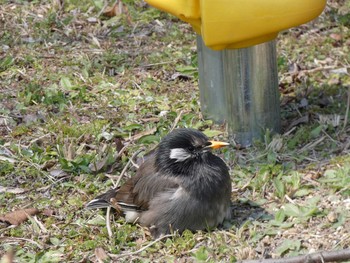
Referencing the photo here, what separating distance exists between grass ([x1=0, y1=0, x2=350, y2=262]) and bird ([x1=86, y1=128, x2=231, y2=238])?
0.34ft

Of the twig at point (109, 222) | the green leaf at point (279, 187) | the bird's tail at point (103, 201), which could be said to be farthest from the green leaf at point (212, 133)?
the twig at point (109, 222)

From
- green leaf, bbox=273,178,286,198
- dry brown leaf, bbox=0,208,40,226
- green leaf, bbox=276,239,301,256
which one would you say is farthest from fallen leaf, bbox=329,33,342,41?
dry brown leaf, bbox=0,208,40,226

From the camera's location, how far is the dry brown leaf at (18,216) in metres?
6.34

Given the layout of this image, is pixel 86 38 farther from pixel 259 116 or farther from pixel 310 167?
pixel 310 167

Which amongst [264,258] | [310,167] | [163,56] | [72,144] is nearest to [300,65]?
[163,56]

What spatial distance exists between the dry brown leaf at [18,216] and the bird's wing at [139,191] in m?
0.40

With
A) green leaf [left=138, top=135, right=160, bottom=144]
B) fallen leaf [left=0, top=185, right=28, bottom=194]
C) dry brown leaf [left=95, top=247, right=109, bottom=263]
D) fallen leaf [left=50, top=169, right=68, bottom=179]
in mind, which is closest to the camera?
dry brown leaf [left=95, top=247, right=109, bottom=263]

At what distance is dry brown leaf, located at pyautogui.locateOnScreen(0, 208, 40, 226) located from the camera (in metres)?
6.34

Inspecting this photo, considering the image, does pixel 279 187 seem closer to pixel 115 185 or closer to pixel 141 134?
pixel 115 185

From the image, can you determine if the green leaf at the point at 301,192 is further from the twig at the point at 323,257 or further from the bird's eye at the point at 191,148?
the twig at the point at 323,257

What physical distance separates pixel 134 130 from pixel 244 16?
165cm

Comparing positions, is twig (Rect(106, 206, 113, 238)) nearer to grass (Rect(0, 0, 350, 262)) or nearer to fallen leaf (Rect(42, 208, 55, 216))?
grass (Rect(0, 0, 350, 262))

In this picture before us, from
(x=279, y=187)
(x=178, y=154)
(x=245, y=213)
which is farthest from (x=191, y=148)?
(x=279, y=187)

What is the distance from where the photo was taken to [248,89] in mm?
7074
